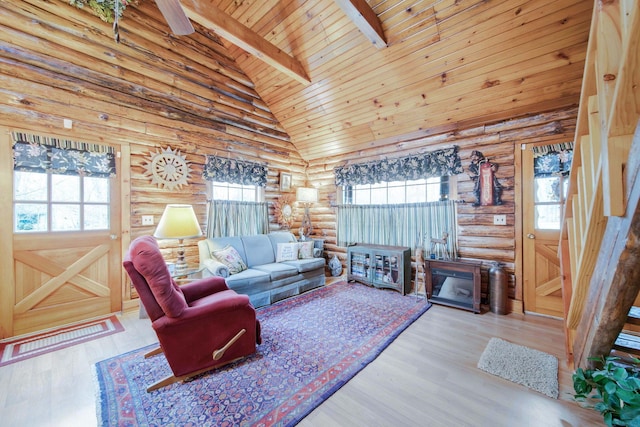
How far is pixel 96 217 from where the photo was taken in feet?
10.1

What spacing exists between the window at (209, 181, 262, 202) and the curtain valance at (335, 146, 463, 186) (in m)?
1.68

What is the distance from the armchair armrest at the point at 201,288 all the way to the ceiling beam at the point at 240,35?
2.73 meters

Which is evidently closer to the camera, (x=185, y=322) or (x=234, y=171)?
(x=185, y=322)

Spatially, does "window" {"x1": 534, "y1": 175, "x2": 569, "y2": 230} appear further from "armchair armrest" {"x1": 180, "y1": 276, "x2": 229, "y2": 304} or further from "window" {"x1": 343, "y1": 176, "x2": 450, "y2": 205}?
"armchair armrest" {"x1": 180, "y1": 276, "x2": 229, "y2": 304}

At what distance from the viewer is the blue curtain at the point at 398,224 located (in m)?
3.77

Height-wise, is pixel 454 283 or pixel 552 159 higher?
pixel 552 159

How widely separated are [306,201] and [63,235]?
11.5ft

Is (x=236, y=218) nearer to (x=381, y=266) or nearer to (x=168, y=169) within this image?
(x=168, y=169)

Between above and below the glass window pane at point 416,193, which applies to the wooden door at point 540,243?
below

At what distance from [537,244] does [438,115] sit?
85.2 inches

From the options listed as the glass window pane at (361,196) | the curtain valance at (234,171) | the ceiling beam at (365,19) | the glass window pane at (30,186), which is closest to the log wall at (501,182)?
the glass window pane at (361,196)

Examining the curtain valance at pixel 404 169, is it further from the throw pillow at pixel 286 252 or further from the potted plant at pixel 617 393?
the potted plant at pixel 617 393

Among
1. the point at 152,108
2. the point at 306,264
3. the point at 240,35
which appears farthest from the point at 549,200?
the point at 152,108

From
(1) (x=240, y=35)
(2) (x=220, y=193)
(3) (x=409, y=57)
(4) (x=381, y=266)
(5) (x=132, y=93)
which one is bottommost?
(4) (x=381, y=266)
